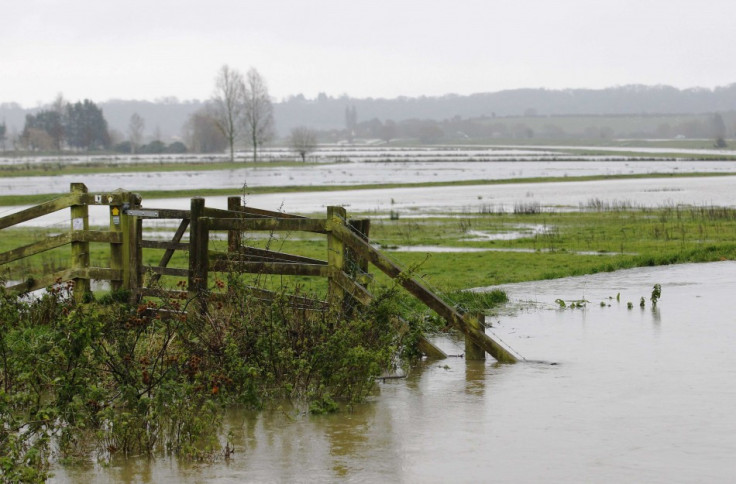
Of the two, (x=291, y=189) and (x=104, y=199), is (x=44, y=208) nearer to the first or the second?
(x=104, y=199)

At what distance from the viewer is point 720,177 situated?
78.4m

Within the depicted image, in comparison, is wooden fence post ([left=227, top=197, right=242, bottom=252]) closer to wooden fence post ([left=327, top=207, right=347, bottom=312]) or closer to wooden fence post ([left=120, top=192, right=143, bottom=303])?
wooden fence post ([left=120, top=192, right=143, bottom=303])

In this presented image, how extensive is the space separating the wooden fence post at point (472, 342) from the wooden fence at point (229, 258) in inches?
0.5

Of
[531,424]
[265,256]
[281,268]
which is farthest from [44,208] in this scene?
[531,424]

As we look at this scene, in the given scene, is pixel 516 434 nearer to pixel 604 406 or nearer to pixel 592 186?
pixel 604 406

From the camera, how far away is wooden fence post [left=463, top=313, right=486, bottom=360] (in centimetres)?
1173

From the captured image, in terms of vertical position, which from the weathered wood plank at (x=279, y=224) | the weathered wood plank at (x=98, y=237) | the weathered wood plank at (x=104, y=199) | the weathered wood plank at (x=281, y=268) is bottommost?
the weathered wood plank at (x=281, y=268)

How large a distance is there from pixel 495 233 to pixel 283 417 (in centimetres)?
2281

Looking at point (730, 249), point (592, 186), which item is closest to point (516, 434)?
point (730, 249)

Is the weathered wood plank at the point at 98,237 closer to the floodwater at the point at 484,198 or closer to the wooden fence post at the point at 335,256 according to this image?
the wooden fence post at the point at 335,256

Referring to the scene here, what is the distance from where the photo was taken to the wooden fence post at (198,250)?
11.8 m

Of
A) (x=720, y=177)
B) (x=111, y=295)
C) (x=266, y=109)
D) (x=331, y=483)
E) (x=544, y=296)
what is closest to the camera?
(x=331, y=483)

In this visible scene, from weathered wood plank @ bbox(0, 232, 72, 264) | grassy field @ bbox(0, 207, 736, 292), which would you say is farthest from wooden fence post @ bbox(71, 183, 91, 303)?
grassy field @ bbox(0, 207, 736, 292)

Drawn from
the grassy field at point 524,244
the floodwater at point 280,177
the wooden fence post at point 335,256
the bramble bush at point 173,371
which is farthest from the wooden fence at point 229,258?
the floodwater at point 280,177
